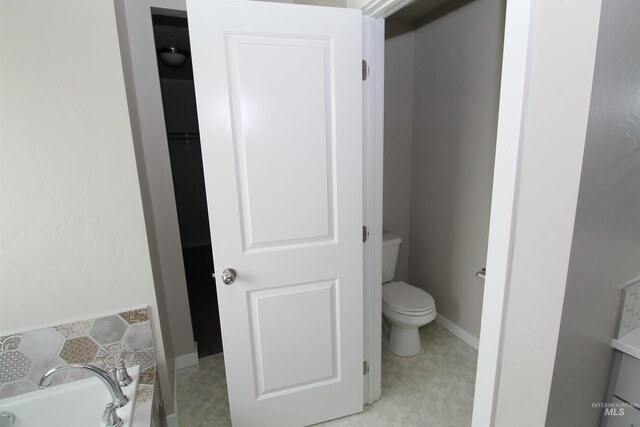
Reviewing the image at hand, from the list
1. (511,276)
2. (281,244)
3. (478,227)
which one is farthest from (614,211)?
(478,227)

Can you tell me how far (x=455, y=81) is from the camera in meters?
2.10

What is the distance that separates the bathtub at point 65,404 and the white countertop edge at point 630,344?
1.66m

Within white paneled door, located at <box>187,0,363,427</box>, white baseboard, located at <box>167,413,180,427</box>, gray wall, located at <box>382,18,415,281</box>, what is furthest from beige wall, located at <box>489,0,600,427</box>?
gray wall, located at <box>382,18,415,281</box>

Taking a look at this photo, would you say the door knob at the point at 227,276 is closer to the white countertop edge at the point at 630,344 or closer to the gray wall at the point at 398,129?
the white countertop edge at the point at 630,344

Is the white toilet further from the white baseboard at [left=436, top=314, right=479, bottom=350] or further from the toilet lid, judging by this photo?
the white baseboard at [left=436, top=314, right=479, bottom=350]

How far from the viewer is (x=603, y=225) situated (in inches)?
29.6

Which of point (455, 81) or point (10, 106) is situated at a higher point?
point (455, 81)

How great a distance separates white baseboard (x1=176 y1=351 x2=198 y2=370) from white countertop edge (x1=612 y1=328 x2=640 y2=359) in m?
2.16

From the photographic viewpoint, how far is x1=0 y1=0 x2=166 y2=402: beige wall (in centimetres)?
115

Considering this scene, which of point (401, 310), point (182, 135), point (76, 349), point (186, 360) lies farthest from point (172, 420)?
point (182, 135)

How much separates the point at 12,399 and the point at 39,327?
30 cm

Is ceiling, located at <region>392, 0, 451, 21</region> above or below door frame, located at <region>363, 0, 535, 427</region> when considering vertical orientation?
above

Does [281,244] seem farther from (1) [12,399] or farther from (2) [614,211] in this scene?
(1) [12,399]

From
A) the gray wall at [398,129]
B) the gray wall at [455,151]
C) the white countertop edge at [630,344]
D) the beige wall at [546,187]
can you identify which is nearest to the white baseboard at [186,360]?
the gray wall at [398,129]
